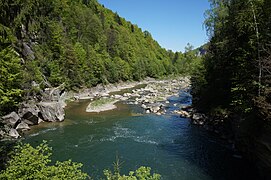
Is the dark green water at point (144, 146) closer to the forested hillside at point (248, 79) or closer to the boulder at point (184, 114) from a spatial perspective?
the boulder at point (184, 114)

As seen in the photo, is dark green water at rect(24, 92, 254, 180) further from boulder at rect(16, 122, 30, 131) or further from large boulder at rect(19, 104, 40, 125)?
large boulder at rect(19, 104, 40, 125)

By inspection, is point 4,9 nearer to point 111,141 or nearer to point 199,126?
point 111,141

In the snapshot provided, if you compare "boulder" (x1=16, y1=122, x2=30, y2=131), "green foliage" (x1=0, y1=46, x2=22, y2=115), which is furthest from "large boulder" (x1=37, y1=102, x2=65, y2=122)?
"green foliage" (x1=0, y1=46, x2=22, y2=115)

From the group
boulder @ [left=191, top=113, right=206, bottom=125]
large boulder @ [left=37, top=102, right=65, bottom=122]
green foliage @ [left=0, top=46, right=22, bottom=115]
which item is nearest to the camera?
green foliage @ [left=0, top=46, right=22, bottom=115]

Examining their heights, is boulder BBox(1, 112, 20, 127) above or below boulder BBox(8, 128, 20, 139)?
above

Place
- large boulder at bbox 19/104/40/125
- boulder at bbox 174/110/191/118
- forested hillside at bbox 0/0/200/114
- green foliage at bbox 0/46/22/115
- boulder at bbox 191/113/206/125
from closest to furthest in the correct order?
green foliage at bbox 0/46/22/115, forested hillside at bbox 0/0/200/114, large boulder at bbox 19/104/40/125, boulder at bbox 191/113/206/125, boulder at bbox 174/110/191/118

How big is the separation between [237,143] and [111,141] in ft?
41.5

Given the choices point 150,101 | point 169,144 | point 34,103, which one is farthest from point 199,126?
point 34,103

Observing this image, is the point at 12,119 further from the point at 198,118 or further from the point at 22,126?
the point at 198,118

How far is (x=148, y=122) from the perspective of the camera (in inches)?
1292

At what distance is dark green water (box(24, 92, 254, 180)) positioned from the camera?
1878cm

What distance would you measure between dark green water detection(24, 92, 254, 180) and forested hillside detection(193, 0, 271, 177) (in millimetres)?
2612

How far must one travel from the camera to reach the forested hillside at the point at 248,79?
15.8m

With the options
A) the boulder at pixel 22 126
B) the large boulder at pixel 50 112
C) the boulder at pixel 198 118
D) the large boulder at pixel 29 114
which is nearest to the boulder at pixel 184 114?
the boulder at pixel 198 118
